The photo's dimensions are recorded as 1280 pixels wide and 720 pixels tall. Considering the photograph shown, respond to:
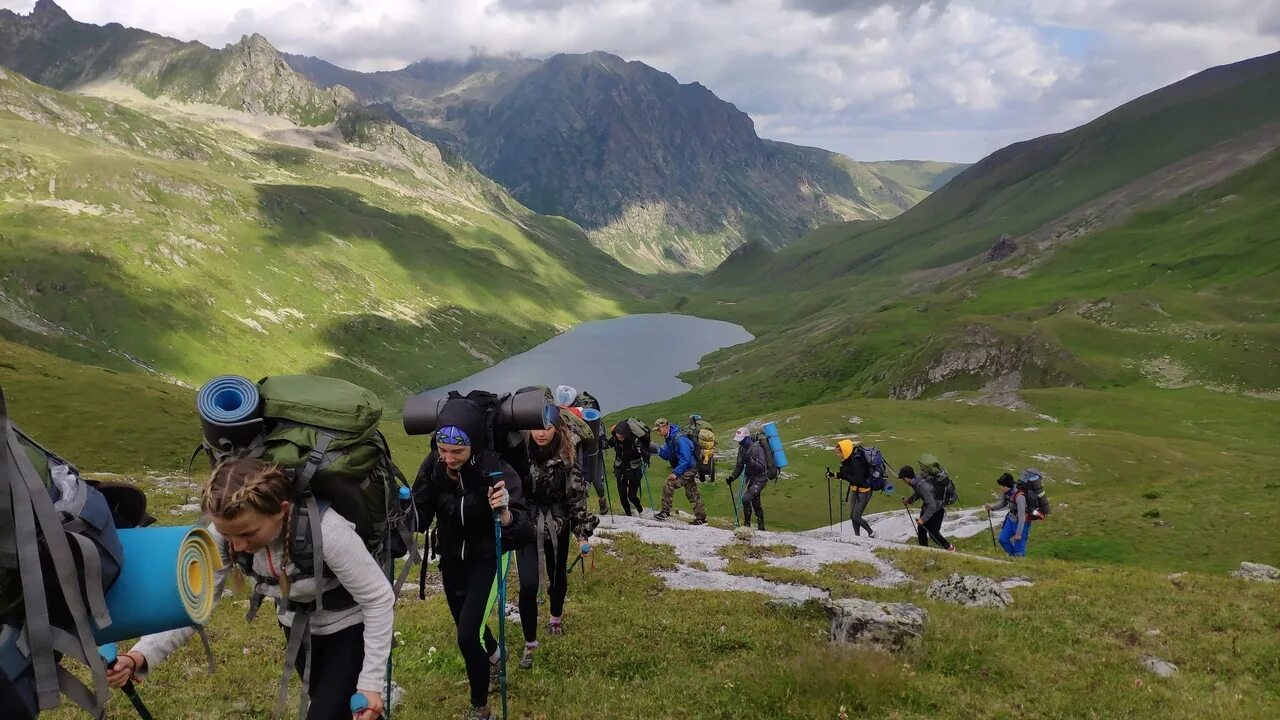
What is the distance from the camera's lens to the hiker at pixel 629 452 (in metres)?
24.4

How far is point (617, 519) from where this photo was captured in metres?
25.8

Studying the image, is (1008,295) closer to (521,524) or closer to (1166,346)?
(1166,346)

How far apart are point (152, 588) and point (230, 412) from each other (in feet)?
5.64

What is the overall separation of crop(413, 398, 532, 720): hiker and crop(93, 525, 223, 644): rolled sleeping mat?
3.69m

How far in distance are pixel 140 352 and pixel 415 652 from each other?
163 m

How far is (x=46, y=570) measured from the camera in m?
3.88

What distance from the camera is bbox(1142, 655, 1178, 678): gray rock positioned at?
1081 cm

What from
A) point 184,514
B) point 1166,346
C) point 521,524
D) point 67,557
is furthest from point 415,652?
point 1166,346

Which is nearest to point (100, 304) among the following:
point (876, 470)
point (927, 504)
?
point (876, 470)

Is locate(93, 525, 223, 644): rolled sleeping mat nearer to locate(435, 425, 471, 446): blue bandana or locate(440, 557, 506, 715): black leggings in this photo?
locate(435, 425, 471, 446): blue bandana

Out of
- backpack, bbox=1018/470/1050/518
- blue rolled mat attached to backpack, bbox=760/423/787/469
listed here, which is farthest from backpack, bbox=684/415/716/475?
backpack, bbox=1018/470/1050/518

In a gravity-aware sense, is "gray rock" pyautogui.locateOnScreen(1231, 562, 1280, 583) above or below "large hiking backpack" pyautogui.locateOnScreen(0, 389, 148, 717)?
below

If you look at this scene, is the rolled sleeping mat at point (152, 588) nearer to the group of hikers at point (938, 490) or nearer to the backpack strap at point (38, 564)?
the backpack strap at point (38, 564)

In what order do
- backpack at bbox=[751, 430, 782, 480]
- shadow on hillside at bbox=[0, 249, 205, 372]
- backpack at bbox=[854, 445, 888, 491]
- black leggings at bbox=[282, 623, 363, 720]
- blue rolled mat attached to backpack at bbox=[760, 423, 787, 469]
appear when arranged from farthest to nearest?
1. shadow on hillside at bbox=[0, 249, 205, 372]
2. blue rolled mat attached to backpack at bbox=[760, 423, 787, 469]
3. backpack at bbox=[751, 430, 782, 480]
4. backpack at bbox=[854, 445, 888, 491]
5. black leggings at bbox=[282, 623, 363, 720]
